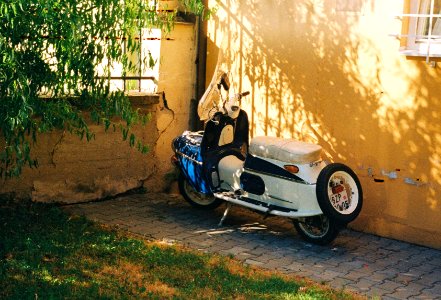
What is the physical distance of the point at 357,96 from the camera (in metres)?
8.19

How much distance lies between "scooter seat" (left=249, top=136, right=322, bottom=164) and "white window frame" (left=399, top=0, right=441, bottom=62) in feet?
4.55

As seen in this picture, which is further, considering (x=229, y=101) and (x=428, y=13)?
(x=229, y=101)

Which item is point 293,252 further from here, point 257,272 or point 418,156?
point 418,156

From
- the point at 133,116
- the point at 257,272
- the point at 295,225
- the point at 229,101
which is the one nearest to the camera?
the point at 257,272

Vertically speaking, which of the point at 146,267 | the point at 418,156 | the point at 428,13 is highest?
the point at 428,13

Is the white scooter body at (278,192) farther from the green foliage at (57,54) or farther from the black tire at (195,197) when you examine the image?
the green foliage at (57,54)

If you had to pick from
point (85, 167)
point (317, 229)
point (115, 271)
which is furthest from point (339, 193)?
point (85, 167)

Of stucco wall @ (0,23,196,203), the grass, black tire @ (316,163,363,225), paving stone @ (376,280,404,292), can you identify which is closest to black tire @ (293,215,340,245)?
black tire @ (316,163,363,225)

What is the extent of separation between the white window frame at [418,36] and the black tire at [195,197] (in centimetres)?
281

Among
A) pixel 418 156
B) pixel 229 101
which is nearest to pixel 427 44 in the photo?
pixel 418 156

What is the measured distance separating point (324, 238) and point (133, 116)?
2304 millimetres

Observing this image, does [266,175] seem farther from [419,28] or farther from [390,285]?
[419,28]

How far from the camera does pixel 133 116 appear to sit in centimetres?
729

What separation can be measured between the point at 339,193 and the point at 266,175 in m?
0.80
